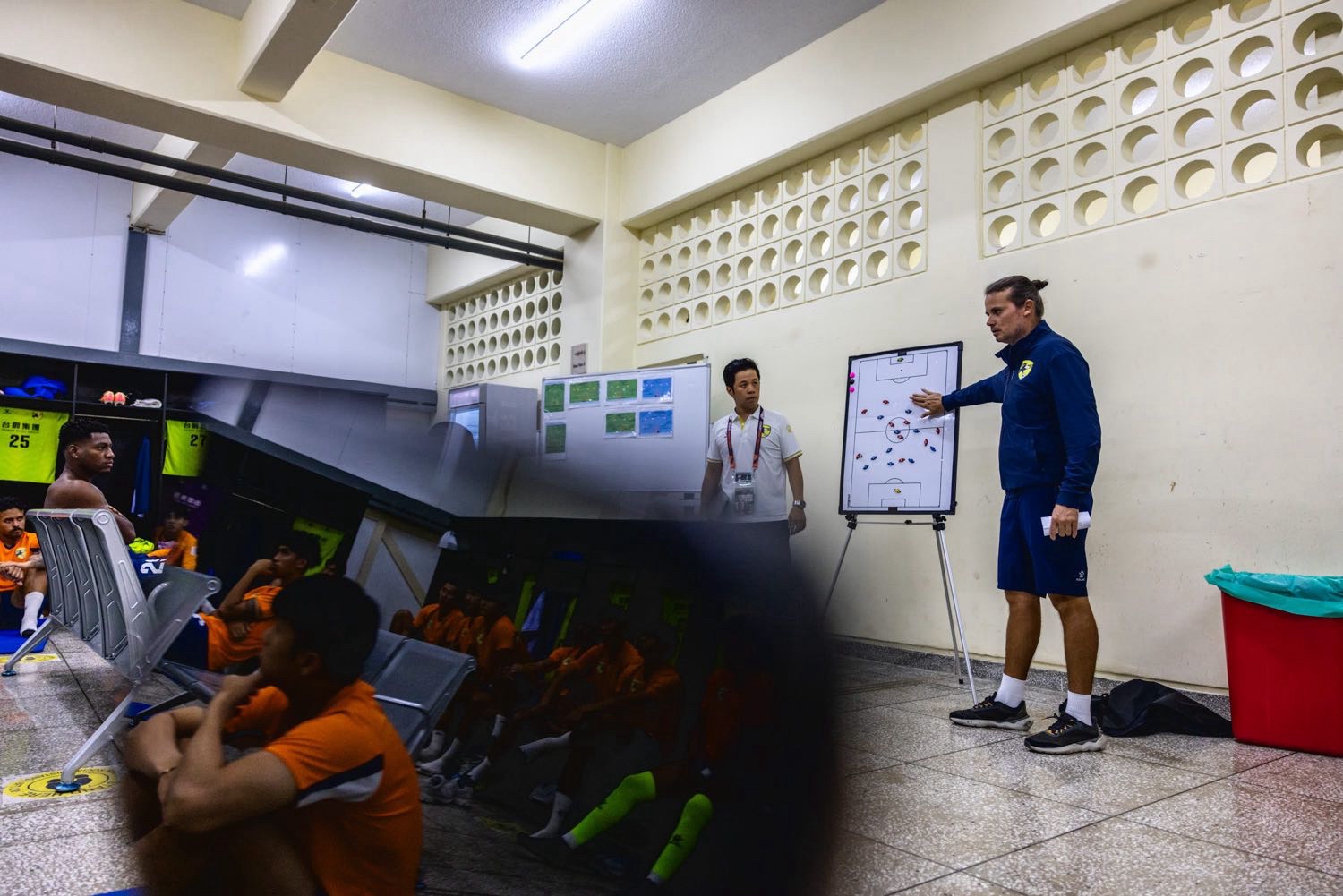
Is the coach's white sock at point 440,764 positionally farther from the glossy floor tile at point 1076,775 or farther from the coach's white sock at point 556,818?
the glossy floor tile at point 1076,775

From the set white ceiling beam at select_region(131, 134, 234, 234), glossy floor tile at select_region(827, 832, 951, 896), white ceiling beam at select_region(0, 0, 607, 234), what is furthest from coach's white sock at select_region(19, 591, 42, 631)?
glossy floor tile at select_region(827, 832, 951, 896)

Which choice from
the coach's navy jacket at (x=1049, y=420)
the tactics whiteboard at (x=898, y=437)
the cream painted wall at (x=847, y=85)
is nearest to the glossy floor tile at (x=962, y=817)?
the coach's navy jacket at (x=1049, y=420)

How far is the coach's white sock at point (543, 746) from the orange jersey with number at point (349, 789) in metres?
0.08

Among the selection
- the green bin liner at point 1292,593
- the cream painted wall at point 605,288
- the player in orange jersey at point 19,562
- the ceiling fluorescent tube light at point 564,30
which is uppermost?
the ceiling fluorescent tube light at point 564,30

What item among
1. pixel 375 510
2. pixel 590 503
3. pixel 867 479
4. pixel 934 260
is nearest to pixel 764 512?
pixel 590 503

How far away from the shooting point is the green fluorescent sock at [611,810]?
0.50 metres

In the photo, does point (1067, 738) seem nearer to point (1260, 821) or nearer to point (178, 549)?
point (1260, 821)

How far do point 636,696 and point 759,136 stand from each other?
605 cm

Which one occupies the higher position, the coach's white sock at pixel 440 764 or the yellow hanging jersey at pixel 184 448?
the yellow hanging jersey at pixel 184 448

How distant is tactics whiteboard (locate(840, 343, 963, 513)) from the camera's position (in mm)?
4262

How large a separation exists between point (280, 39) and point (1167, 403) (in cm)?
527

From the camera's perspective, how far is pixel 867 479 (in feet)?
15.1

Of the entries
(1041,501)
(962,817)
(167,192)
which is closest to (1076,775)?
(962,817)

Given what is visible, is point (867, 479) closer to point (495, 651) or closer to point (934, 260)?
point (934, 260)
